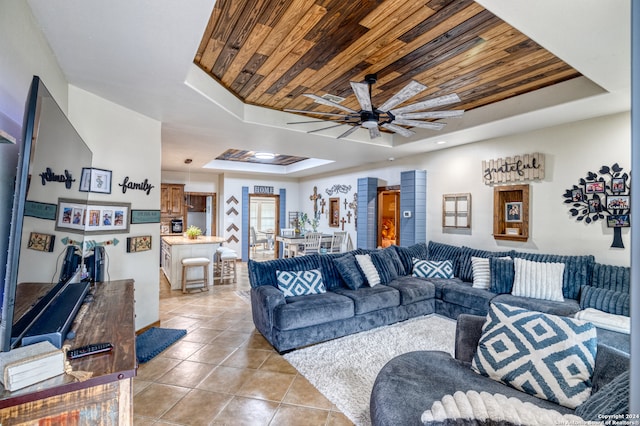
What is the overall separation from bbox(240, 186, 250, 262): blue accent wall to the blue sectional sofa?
4.98 m

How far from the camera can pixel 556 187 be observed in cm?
386

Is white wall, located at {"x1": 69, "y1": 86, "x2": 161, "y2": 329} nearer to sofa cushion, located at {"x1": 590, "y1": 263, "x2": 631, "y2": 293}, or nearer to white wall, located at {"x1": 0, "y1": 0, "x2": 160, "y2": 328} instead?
white wall, located at {"x1": 0, "y1": 0, "x2": 160, "y2": 328}

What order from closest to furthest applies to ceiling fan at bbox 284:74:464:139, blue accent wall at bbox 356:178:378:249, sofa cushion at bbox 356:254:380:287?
1. ceiling fan at bbox 284:74:464:139
2. sofa cushion at bbox 356:254:380:287
3. blue accent wall at bbox 356:178:378:249

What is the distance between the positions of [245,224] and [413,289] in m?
5.74

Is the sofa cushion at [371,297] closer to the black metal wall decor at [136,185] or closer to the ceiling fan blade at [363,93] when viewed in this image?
the ceiling fan blade at [363,93]

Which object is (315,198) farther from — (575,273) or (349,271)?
(575,273)

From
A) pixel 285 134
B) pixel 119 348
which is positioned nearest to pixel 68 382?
pixel 119 348

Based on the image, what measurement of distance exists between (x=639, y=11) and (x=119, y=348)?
1.91 meters

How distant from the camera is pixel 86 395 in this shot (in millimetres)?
1133

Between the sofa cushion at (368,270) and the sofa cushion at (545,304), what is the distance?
4.36ft

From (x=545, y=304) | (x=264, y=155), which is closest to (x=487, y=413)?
(x=545, y=304)

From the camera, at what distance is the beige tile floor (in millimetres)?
2119

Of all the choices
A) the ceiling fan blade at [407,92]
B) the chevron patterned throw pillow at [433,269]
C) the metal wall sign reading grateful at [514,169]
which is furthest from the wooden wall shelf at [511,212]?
the ceiling fan blade at [407,92]

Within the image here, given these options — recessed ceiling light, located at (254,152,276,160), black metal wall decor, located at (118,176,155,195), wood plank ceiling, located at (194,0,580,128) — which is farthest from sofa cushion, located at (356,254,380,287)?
recessed ceiling light, located at (254,152,276,160)
